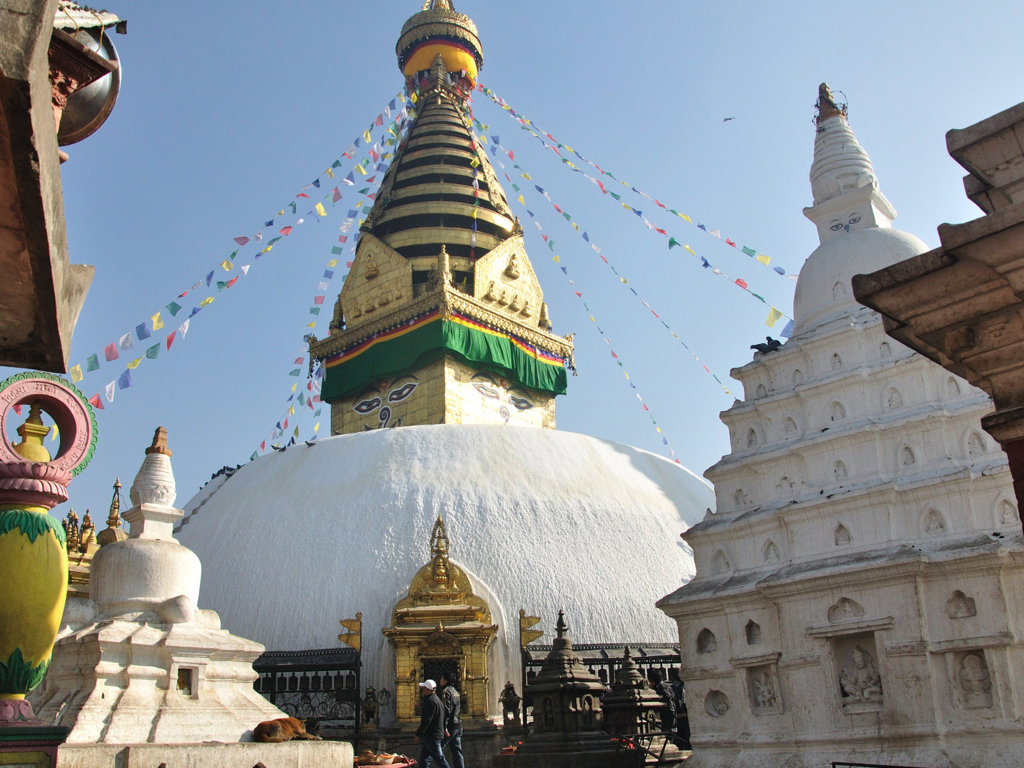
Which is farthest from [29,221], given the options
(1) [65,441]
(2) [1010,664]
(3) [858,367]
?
(3) [858,367]

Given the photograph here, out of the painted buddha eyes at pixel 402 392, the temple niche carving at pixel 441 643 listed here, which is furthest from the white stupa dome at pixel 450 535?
the painted buddha eyes at pixel 402 392

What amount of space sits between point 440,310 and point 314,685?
13384mm

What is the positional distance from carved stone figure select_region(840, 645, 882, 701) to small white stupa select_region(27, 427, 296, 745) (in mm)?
6121

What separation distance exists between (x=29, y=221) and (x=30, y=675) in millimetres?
2942

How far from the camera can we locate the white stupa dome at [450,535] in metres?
15.9

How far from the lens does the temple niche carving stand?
14695 mm

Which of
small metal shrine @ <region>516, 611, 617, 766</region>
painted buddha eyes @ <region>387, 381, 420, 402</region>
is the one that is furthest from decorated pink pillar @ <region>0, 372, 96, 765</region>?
painted buddha eyes @ <region>387, 381, 420, 402</region>

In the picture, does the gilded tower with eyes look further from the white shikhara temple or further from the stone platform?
the stone platform

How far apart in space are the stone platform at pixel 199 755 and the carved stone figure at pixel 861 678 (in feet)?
18.3

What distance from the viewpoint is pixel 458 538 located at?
1683cm

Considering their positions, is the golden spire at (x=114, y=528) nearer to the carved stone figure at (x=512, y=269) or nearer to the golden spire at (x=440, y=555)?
the golden spire at (x=440, y=555)

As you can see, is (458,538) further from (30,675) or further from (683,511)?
(30,675)

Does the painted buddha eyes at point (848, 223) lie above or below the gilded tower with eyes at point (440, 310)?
below

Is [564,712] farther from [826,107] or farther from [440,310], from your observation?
[440,310]
